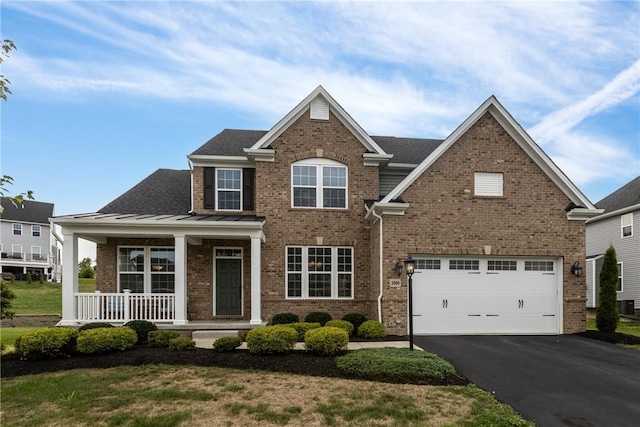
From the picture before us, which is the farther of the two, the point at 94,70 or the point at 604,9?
the point at 94,70

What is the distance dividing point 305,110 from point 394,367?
9.95 m

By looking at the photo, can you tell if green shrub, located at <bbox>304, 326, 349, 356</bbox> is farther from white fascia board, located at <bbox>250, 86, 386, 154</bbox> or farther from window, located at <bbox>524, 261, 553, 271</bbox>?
window, located at <bbox>524, 261, 553, 271</bbox>

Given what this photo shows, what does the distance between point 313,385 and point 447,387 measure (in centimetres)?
252

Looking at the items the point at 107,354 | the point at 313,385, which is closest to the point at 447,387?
the point at 313,385

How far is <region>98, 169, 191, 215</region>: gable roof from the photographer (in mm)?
15125

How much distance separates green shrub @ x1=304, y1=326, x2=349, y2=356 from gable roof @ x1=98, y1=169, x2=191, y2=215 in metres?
8.23

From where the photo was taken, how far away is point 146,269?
47.2 ft

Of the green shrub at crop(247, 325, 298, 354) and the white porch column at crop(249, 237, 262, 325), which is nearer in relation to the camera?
the green shrub at crop(247, 325, 298, 354)

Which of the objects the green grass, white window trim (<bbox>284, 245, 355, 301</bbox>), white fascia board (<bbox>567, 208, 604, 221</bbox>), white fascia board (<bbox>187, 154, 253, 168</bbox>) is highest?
white fascia board (<bbox>187, 154, 253, 168</bbox>)

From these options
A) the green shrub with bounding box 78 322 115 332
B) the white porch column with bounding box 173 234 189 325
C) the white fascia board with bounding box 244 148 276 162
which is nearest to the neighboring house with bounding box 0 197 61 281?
the green shrub with bounding box 78 322 115 332

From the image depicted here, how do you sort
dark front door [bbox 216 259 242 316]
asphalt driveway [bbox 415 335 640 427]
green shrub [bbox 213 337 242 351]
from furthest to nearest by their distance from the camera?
dark front door [bbox 216 259 242 316] < green shrub [bbox 213 337 242 351] < asphalt driveway [bbox 415 335 640 427]

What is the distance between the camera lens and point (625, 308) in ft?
69.4

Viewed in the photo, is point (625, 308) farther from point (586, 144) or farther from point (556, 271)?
point (556, 271)

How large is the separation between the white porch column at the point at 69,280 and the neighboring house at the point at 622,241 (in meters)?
23.5
